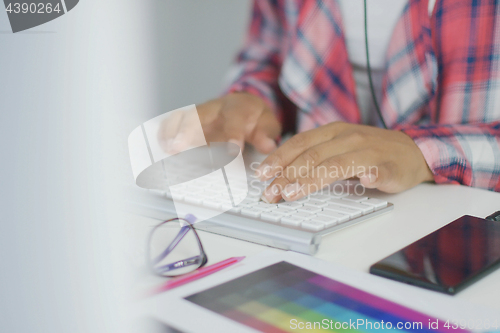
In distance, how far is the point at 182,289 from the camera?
282 millimetres

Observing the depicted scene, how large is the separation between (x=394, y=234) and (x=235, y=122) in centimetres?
38

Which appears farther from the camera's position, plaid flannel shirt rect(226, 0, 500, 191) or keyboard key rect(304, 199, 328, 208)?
plaid flannel shirt rect(226, 0, 500, 191)

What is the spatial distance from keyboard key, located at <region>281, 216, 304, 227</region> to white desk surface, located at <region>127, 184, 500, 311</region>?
26mm

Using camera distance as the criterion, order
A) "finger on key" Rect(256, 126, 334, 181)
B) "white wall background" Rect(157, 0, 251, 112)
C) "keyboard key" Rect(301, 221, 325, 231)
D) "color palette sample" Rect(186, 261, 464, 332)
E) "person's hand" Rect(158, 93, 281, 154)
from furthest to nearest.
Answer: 1. "white wall background" Rect(157, 0, 251, 112)
2. "person's hand" Rect(158, 93, 281, 154)
3. "finger on key" Rect(256, 126, 334, 181)
4. "keyboard key" Rect(301, 221, 325, 231)
5. "color palette sample" Rect(186, 261, 464, 332)

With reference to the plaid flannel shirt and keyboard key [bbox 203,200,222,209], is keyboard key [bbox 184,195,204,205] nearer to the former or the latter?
keyboard key [bbox 203,200,222,209]

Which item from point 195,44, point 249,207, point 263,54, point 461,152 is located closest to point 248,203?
point 249,207

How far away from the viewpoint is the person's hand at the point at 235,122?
597 mm

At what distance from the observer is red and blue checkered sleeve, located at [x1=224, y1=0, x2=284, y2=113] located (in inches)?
34.4

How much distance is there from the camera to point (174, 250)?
1.15ft

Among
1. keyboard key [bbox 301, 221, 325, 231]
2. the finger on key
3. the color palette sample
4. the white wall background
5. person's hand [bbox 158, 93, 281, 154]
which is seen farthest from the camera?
the white wall background

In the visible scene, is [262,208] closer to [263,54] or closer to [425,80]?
[425,80]

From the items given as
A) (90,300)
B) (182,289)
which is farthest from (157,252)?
(90,300)

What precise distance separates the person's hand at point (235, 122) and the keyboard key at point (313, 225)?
248 mm

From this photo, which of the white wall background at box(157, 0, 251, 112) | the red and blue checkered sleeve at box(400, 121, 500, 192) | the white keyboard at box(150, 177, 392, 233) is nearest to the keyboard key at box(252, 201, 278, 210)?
the white keyboard at box(150, 177, 392, 233)
